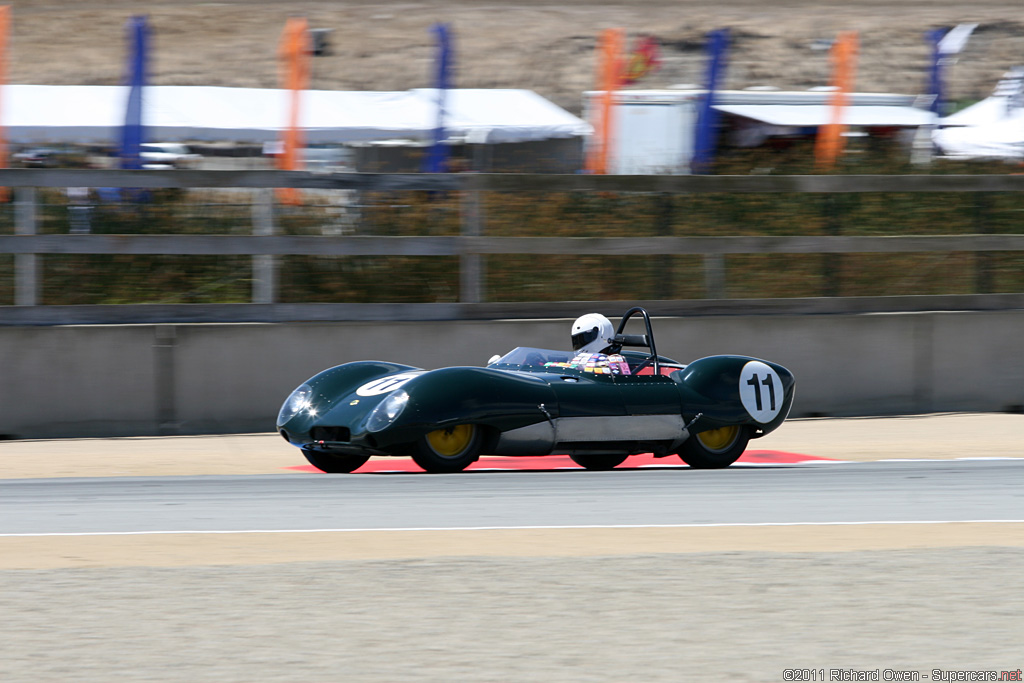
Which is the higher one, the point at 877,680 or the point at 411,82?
the point at 411,82

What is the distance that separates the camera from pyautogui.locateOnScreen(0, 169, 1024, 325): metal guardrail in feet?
37.3

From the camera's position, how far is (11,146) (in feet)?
59.2

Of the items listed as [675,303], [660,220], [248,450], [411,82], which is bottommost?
[248,450]

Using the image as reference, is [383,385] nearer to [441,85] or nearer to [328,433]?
[328,433]

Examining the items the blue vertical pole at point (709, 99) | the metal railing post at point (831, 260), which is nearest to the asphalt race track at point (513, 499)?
the metal railing post at point (831, 260)

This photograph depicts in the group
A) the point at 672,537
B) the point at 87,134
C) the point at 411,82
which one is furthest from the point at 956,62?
the point at 672,537

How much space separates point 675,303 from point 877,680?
9.04 metres

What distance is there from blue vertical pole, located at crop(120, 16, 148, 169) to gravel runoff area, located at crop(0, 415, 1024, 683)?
10587 millimetres

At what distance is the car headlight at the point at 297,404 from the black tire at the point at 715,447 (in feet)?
8.33

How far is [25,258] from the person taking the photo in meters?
11.3

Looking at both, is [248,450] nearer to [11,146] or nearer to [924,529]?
[924,529]

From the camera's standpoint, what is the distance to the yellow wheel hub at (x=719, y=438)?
30.5 ft

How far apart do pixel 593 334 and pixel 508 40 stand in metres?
30.2

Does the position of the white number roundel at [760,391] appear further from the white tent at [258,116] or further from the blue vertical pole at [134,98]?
the blue vertical pole at [134,98]
